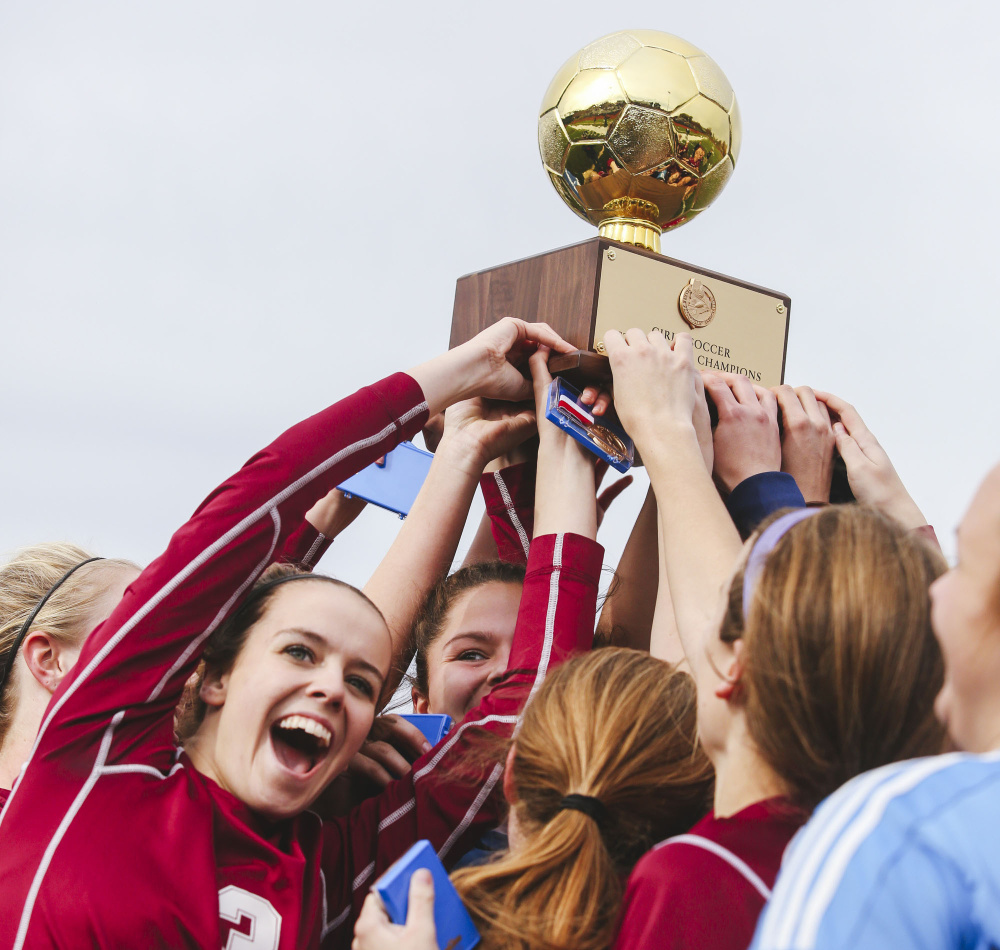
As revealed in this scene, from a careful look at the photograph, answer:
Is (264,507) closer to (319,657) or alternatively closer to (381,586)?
(319,657)

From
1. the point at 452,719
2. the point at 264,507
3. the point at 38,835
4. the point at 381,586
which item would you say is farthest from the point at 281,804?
the point at 381,586

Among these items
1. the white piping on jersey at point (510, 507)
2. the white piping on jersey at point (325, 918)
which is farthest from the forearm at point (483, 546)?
the white piping on jersey at point (325, 918)

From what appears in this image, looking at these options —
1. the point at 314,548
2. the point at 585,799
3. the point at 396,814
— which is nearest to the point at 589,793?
the point at 585,799

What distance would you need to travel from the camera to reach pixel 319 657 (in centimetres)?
181

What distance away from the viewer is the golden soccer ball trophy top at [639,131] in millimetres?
2350

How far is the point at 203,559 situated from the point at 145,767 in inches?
12.8

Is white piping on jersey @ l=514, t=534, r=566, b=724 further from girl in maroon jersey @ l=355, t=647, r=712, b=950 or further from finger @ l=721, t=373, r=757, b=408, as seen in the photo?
finger @ l=721, t=373, r=757, b=408

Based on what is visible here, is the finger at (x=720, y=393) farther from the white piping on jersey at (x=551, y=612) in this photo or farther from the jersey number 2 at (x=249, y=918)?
the jersey number 2 at (x=249, y=918)

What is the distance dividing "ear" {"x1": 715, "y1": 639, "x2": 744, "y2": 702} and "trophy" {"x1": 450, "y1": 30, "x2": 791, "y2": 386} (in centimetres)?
108

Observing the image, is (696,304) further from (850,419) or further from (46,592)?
(46,592)

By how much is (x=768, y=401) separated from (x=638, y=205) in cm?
56

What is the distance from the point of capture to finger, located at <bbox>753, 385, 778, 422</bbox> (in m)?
2.26

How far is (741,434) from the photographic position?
221 centimetres

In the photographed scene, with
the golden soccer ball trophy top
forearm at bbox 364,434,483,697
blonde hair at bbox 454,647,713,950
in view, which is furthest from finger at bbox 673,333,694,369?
blonde hair at bbox 454,647,713,950
